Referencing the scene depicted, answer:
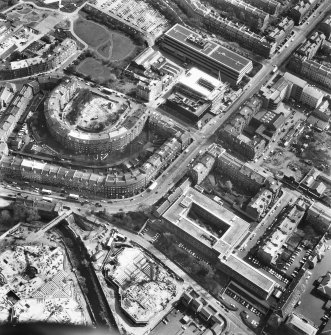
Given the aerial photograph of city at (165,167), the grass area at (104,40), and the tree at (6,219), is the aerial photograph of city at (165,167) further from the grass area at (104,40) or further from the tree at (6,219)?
the grass area at (104,40)

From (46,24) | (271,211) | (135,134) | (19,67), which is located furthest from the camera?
(46,24)

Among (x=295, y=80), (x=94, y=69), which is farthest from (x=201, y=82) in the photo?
(x=94, y=69)

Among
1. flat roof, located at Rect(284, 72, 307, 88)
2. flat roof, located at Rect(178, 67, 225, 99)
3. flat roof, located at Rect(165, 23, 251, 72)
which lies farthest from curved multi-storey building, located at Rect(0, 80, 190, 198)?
flat roof, located at Rect(284, 72, 307, 88)

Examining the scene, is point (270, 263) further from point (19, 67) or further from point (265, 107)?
point (19, 67)

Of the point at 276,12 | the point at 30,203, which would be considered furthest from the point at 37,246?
the point at 276,12

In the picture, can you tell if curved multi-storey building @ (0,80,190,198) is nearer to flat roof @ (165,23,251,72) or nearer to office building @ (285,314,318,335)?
flat roof @ (165,23,251,72)
